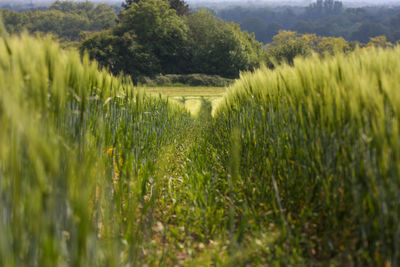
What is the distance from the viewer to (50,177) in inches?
34.7

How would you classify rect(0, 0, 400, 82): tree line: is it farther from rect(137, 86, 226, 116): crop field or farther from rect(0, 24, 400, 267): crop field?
rect(0, 24, 400, 267): crop field

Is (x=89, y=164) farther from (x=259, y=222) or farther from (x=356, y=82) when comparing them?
(x=356, y=82)

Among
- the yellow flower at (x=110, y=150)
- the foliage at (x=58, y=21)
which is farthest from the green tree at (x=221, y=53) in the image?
the foliage at (x=58, y=21)

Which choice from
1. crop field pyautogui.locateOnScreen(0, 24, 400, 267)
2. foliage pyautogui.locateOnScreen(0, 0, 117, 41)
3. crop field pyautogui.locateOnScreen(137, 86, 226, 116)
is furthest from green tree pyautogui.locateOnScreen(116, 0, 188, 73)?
crop field pyautogui.locateOnScreen(0, 24, 400, 267)

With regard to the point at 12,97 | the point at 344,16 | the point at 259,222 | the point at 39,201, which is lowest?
the point at 259,222

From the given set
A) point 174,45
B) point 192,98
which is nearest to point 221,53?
point 174,45

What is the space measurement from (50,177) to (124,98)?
7.71 feet

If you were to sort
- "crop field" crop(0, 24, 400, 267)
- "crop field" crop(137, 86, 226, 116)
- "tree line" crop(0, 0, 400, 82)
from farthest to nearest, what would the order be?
"tree line" crop(0, 0, 400, 82) < "crop field" crop(137, 86, 226, 116) < "crop field" crop(0, 24, 400, 267)

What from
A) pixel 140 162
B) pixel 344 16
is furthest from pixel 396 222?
pixel 344 16

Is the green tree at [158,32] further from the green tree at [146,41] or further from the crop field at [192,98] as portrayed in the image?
the crop field at [192,98]

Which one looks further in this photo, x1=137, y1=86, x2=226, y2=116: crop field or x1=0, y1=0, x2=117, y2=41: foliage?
x1=0, y1=0, x2=117, y2=41: foliage

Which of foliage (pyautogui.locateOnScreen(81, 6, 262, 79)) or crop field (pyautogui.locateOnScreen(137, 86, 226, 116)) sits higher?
foliage (pyautogui.locateOnScreen(81, 6, 262, 79))

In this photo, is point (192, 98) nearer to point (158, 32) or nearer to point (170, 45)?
point (158, 32)

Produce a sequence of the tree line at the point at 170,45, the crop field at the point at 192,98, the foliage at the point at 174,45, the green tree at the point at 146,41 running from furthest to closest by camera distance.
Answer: the foliage at the point at 174,45 < the tree line at the point at 170,45 < the green tree at the point at 146,41 < the crop field at the point at 192,98
